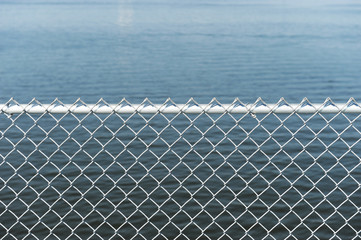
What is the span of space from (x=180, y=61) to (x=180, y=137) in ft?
51.9

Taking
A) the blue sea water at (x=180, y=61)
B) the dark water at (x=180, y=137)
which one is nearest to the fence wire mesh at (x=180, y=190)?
the dark water at (x=180, y=137)

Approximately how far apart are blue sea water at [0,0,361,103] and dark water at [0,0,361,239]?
71mm

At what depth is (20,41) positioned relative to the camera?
83.7ft

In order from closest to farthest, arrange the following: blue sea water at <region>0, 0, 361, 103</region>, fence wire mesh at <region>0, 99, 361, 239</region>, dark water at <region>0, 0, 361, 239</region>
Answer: fence wire mesh at <region>0, 99, 361, 239</region>, dark water at <region>0, 0, 361, 239</region>, blue sea water at <region>0, 0, 361, 103</region>

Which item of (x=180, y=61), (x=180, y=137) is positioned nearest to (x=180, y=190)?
(x=180, y=137)

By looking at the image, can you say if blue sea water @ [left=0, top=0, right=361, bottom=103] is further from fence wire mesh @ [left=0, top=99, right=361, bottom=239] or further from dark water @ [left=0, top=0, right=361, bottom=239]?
fence wire mesh @ [left=0, top=99, right=361, bottom=239]

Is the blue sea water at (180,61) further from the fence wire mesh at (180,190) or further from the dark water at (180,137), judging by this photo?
the fence wire mesh at (180,190)

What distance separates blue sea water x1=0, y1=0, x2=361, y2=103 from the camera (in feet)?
48.0

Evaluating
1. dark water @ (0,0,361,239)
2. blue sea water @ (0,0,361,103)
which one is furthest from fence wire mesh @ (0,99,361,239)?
blue sea water @ (0,0,361,103)

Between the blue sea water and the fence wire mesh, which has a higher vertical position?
the blue sea water

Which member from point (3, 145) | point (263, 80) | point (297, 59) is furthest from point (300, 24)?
point (3, 145)

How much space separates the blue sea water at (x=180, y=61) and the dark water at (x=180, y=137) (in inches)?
2.8

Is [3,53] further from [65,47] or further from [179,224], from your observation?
[179,224]

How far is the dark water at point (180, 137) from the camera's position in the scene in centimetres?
646
